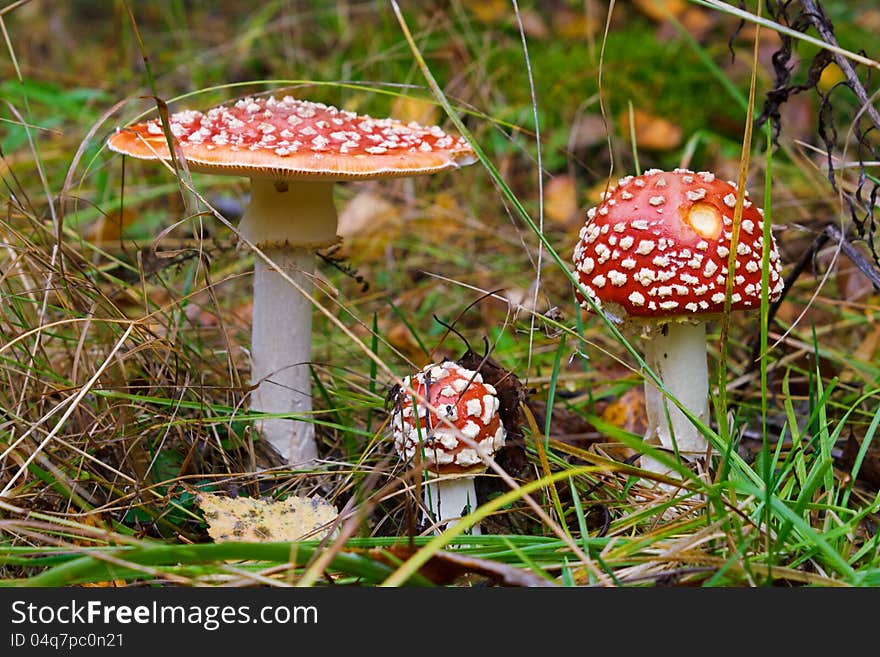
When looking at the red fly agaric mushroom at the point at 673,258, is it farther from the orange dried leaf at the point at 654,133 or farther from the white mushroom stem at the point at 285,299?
the orange dried leaf at the point at 654,133

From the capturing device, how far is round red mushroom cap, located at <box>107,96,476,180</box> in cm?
220

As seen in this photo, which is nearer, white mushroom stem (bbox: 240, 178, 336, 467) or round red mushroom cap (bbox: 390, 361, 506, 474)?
round red mushroom cap (bbox: 390, 361, 506, 474)

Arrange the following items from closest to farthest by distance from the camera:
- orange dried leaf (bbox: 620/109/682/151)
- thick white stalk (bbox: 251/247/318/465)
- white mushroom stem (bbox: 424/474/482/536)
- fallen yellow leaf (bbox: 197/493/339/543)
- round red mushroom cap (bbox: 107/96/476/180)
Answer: fallen yellow leaf (bbox: 197/493/339/543), round red mushroom cap (bbox: 107/96/476/180), white mushroom stem (bbox: 424/474/482/536), thick white stalk (bbox: 251/247/318/465), orange dried leaf (bbox: 620/109/682/151)

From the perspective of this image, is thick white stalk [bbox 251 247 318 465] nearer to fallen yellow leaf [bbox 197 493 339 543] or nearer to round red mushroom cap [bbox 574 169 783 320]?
fallen yellow leaf [bbox 197 493 339 543]

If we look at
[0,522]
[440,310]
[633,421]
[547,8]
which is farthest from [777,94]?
[547,8]

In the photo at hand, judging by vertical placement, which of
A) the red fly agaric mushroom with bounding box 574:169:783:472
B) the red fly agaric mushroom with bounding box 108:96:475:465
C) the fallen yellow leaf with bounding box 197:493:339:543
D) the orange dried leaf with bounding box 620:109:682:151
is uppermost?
the orange dried leaf with bounding box 620:109:682:151

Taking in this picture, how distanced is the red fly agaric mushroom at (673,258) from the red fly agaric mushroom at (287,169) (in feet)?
1.73

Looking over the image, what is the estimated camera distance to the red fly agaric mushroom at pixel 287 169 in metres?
A: 2.22

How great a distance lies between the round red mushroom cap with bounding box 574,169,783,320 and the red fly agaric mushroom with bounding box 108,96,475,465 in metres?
0.54

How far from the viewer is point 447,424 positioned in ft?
7.00

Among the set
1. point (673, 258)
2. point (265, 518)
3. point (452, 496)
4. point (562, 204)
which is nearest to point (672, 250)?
point (673, 258)

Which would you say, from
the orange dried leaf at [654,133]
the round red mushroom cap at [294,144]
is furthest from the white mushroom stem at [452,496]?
the orange dried leaf at [654,133]

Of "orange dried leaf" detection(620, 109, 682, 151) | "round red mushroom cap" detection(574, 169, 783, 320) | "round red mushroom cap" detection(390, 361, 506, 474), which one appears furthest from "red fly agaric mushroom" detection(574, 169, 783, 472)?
"orange dried leaf" detection(620, 109, 682, 151)

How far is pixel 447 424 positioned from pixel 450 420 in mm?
18
